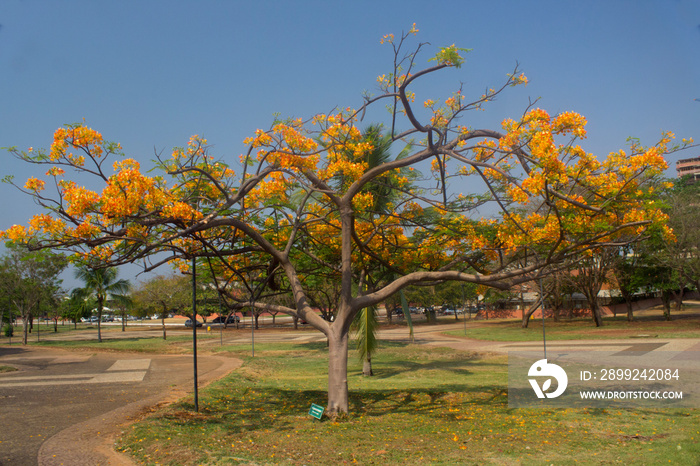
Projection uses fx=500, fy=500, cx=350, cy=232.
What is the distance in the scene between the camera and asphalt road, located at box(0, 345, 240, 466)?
676 cm

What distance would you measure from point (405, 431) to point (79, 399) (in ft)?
25.5

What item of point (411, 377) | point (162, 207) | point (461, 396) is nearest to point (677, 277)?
point (411, 377)

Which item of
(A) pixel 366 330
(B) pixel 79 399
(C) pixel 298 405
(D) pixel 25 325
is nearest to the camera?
(C) pixel 298 405

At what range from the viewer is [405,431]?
7.24 m

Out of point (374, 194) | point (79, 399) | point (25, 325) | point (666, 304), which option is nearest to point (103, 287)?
point (25, 325)

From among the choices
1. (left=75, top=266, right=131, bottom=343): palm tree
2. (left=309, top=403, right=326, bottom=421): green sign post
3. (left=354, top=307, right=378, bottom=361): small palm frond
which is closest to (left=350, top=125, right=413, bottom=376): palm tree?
(left=354, top=307, right=378, bottom=361): small palm frond

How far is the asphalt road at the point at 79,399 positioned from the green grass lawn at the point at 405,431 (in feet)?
2.18

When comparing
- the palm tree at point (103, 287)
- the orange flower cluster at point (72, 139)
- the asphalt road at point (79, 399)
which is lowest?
the asphalt road at point (79, 399)

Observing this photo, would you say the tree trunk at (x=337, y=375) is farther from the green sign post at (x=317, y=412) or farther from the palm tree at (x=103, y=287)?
the palm tree at (x=103, y=287)

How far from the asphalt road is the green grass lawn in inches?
26.1

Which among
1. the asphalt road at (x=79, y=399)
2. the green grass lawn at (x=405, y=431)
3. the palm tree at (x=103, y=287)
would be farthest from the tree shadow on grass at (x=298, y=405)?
the palm tree at (x=103, y=287)

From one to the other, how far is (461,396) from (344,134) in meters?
5.78

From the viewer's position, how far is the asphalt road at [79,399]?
6762 mm

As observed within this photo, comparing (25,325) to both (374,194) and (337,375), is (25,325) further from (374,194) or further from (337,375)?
(337,375)
